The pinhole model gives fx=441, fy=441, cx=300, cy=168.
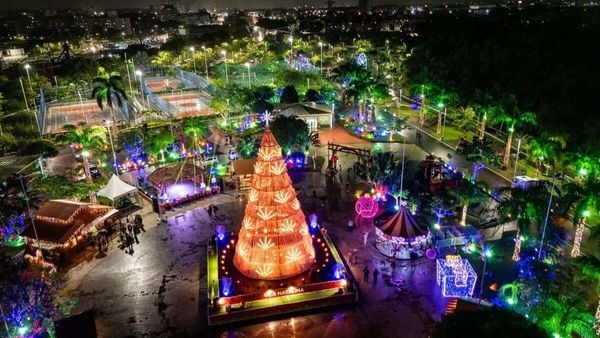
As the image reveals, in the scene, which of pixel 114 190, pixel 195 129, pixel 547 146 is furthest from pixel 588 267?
pixel 195 129

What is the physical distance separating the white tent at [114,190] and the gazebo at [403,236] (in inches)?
743

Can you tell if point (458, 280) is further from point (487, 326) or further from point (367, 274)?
point (487, 326)

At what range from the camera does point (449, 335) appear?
14.2 meters

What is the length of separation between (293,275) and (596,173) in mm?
21639

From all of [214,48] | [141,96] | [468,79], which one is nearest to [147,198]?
[468,79]

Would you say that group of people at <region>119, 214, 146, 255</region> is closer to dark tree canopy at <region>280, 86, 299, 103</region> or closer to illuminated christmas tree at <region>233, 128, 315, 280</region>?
illuminated christmas tree at <region>233, 128, 315, 280</region>

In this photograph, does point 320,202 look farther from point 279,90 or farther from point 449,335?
point 279,90

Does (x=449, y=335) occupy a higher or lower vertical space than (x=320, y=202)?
higher

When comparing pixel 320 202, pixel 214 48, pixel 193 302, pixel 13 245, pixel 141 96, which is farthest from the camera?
pixel 214 48

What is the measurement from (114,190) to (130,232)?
5158 millimetres

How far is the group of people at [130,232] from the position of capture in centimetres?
2791

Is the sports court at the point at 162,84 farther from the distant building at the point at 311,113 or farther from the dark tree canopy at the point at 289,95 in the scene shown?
the distant building at the point at 311,113

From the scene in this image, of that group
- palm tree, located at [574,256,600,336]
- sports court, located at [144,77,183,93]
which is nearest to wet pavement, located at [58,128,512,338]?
palm tree, located at [574,256,600,336]

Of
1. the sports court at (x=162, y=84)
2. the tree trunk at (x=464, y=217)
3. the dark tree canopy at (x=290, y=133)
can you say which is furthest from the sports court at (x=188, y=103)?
the tree trunk at (x=464, y=217)
